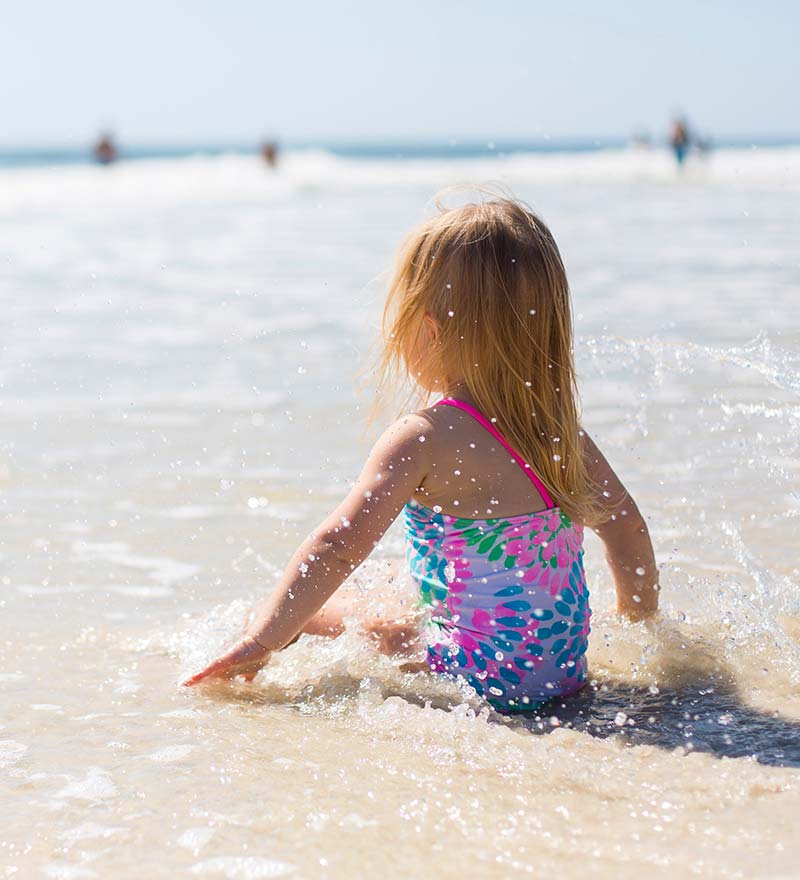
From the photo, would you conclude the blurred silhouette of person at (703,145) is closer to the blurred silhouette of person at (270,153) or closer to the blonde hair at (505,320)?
the blurred silhouette of person at (270,153)

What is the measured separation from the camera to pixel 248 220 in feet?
58.7

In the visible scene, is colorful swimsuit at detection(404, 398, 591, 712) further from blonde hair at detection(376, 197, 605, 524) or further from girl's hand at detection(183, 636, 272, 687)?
girl's hand at detection(183, 636, 272, 687)

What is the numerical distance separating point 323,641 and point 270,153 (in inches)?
1152

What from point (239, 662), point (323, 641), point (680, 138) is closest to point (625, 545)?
point (323, 641)

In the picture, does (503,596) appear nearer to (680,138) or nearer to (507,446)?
(507,446)

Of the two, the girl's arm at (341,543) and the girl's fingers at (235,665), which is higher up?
the girl's arm at (341,543)

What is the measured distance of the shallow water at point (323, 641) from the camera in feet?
7.09

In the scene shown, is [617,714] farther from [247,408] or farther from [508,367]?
[247,408]

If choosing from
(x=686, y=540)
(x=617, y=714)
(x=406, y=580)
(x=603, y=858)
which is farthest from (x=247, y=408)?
(x=603, y=858)

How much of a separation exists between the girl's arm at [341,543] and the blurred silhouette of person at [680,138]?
2635 cm

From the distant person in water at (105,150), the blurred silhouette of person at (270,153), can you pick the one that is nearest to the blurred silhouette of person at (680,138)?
the blurred silhouette of person at (270,153)

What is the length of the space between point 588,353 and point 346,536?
386cm

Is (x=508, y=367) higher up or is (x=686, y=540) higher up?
(x=508, y=367)

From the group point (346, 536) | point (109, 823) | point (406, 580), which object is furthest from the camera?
point (406, 580)
